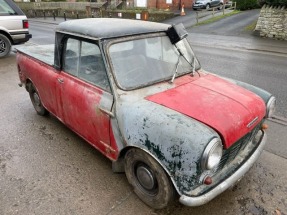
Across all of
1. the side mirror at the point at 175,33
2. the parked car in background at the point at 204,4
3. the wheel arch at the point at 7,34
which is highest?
the parked car in background at the point at 204,4

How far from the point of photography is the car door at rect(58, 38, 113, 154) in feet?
9.89

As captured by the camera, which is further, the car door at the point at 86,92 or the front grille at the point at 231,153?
the car door at the point at 86,92

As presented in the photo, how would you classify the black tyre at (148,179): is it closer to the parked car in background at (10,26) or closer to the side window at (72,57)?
the side window at (72,57)

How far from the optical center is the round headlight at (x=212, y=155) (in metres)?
2.28

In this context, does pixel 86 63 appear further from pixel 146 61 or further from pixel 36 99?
pixel 36 99

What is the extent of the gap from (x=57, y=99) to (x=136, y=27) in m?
1.56

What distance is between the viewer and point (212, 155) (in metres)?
2.35

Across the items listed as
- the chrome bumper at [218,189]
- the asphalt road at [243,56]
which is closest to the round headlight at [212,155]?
the chrome bumper at [218,189]

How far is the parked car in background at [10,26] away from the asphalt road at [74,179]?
203 inches

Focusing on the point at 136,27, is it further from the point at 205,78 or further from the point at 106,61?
the point at 205,78

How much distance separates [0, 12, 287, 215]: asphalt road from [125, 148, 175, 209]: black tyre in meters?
0.14

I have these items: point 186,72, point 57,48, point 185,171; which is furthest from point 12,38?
point 185,171

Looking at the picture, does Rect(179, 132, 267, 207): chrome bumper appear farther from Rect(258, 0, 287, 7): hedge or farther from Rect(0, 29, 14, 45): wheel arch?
Rect(258, 0, 287, 7): hedge

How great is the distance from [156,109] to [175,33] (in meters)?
1.21
